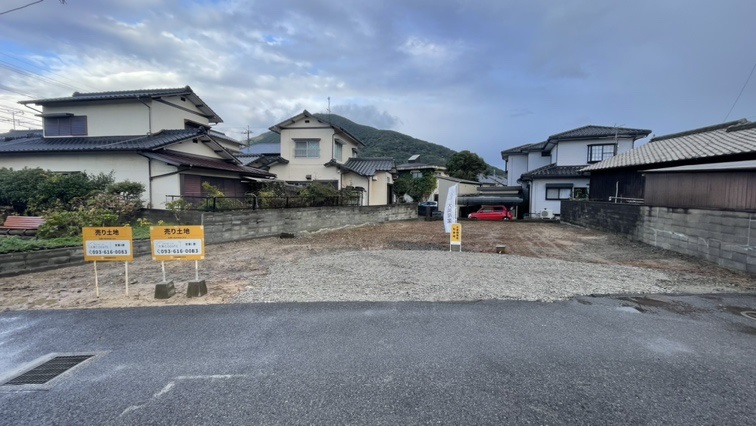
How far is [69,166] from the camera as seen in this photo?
1492 cm

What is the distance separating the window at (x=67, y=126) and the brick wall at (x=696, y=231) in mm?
24887

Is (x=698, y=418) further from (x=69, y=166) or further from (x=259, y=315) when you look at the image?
(x=69, y=166)

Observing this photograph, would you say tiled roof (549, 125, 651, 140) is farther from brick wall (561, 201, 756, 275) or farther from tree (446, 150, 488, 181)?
tree (446, 150, 488, 181)

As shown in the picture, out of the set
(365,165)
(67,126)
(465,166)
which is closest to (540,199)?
(365,165)

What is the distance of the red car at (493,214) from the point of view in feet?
75.4

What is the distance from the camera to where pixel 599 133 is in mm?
24859

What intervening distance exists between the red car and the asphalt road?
59.6ft

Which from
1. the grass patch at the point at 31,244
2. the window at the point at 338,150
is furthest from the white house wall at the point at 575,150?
the grass patch at the point at 31,244

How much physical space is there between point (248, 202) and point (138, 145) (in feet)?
19.2

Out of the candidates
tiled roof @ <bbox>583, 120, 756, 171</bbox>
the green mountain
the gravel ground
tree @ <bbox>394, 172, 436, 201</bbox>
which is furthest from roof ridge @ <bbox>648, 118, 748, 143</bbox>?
the green mountain

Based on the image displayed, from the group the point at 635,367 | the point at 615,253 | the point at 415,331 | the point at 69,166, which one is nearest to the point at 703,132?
the point at 615,253

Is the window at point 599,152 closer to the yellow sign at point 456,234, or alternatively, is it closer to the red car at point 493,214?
the red car at point 493,214

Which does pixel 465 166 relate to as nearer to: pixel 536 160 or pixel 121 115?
pixel 536 160

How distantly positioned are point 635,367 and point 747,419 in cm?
81
